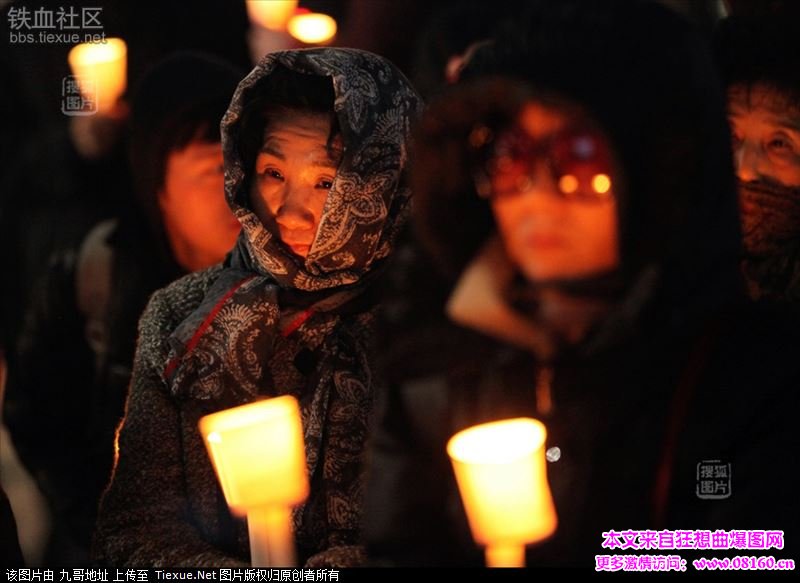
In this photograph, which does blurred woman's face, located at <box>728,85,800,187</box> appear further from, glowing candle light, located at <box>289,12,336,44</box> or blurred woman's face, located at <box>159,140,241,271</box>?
blurred woman's face, located at <box>159,140,241,271</box>

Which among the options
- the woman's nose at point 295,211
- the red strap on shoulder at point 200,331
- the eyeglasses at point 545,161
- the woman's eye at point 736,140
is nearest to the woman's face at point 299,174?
the woman's nose at point 295,211

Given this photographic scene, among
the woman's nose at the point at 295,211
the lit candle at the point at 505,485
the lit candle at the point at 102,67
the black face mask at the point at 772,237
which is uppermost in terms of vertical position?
the lit candle at the point at 102,67

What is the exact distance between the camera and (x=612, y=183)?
6.90 ft

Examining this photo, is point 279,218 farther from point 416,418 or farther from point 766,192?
point 766,192

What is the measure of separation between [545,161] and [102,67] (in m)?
0.88

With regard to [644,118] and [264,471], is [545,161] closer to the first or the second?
[644,118]

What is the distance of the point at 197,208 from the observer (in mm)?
2420

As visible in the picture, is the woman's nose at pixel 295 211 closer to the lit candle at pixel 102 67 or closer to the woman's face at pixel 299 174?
the woman's face at pixel 299 174

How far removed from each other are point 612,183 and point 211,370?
736mm

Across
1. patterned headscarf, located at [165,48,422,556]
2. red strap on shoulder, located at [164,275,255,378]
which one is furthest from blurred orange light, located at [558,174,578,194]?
red strap on shoulder, located at [164,275,255,378]

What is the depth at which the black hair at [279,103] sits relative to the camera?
86.4 inches

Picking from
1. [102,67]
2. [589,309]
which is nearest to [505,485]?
[589,309]

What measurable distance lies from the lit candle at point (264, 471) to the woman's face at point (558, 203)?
0.48 m

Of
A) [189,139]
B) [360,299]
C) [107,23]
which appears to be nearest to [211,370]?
[360,299]
